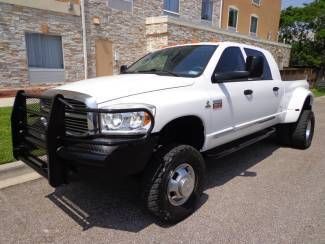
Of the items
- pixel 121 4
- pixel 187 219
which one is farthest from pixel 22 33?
pixel 187 219

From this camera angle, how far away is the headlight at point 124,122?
275cm

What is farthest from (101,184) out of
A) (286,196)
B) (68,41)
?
(68,41)

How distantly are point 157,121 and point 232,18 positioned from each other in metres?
23.7

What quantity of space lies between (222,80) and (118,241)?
2249 millimetres

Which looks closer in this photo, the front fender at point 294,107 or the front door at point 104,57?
the front fender at point 294,107

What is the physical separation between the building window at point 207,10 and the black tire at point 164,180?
1933 cm

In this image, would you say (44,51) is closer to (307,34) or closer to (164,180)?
(164,180)

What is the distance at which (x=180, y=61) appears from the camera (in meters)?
4.05

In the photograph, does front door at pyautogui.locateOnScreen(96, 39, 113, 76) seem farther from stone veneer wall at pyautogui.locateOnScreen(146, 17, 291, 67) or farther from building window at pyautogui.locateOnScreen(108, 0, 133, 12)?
stone veneer wall at pyautogui.locateOnScreen(146, 17, 291, 67)

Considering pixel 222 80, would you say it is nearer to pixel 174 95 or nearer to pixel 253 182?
pixel 174 95

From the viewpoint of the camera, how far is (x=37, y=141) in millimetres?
3174

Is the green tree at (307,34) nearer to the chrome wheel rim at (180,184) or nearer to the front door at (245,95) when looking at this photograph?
Result: the front door at (245,95)

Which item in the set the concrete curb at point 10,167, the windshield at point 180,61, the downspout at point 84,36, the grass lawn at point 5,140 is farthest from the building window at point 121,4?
the concrete curb at point 10,167

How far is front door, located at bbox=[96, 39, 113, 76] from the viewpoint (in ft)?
42.5
